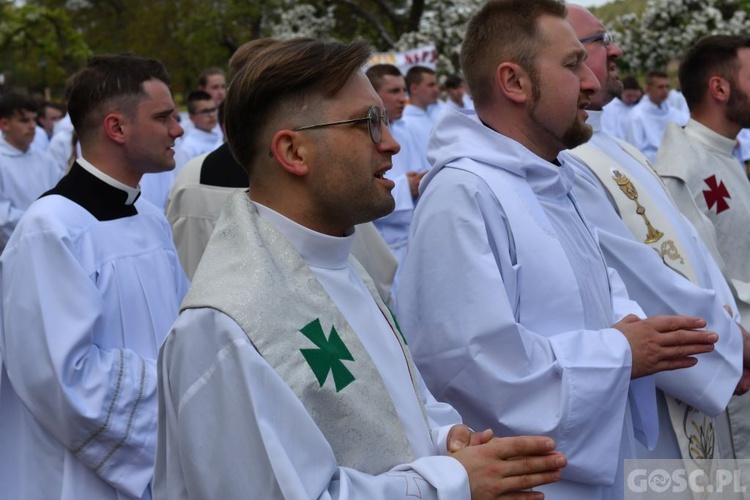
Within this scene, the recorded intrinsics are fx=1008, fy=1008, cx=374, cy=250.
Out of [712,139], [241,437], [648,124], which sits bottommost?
[648,124]

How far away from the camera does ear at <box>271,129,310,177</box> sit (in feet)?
7.89

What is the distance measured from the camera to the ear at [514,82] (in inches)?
135

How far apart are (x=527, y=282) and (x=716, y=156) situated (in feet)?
8.13

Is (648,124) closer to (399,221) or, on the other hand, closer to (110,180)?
(399,221)

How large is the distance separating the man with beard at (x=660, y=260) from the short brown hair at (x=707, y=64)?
1.00 meters

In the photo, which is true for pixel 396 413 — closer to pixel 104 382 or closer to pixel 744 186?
pixel 104 382

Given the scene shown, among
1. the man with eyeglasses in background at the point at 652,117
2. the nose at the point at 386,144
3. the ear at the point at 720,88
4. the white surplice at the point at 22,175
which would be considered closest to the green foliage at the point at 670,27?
the man with eyeglasses in background at the point at 652,117

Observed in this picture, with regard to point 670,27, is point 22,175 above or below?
above

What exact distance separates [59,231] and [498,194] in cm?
152

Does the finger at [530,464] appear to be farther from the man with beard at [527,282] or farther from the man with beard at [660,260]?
the man with beard at [660,260]

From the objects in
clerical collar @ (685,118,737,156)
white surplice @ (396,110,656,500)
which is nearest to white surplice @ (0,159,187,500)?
white surplice @ (396,110,656,500)

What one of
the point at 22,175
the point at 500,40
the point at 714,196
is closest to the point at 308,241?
the point at 500,40

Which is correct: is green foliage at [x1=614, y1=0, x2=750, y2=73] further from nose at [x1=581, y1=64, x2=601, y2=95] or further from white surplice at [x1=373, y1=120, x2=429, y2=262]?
nose at [x1=581, y1=64, x2=601, y2=95]

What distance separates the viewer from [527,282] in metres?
3.15
